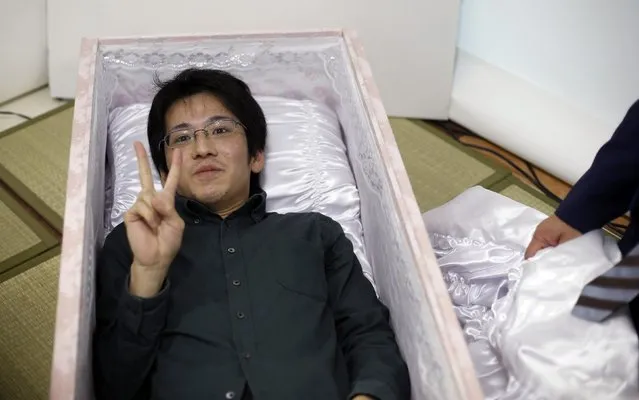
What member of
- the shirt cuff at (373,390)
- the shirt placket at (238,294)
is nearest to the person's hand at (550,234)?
the shirt cuff at (373,390)

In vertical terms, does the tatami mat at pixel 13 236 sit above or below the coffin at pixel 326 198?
below

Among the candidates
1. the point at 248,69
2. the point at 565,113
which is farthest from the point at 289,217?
the point at 565,113

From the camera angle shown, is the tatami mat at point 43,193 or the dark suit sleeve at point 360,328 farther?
the tatami mat at point 43,193

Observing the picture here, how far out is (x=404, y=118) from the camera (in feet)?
8.10

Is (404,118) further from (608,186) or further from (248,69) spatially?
(608,186)

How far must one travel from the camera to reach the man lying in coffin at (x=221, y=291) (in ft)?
4.00

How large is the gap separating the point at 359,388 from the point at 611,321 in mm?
414

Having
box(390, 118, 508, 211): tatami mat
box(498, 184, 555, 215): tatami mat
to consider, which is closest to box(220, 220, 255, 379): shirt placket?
box(390, 118, 508, 211): tatami mat

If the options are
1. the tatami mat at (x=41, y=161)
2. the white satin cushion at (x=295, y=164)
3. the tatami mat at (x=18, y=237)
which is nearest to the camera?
the white satin cushion at (x=295, y=164)

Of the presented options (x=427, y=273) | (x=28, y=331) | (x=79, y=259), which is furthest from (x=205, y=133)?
(x=28, y=331)

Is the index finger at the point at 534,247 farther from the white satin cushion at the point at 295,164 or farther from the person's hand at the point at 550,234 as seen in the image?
the white satin cushion at the point at 295,164

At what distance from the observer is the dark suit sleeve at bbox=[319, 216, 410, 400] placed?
127 cm

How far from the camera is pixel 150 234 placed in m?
1.21

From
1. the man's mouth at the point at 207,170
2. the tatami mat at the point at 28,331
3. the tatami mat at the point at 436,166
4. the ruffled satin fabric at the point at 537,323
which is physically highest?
the man's mouth at the point at 207,170
